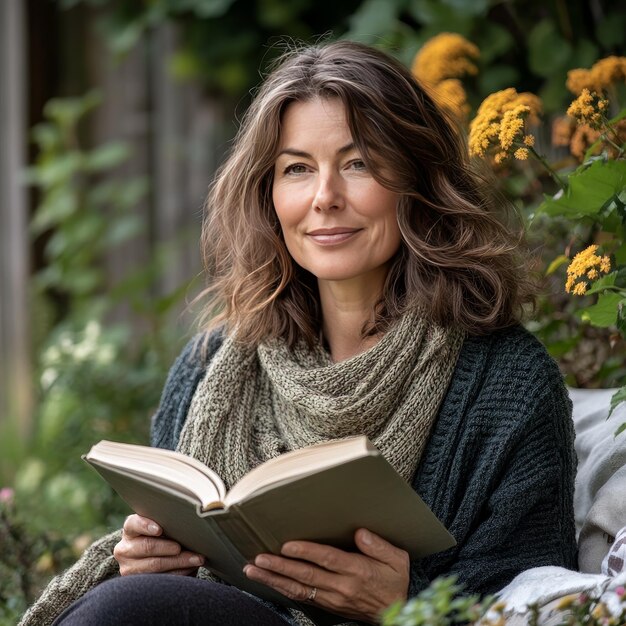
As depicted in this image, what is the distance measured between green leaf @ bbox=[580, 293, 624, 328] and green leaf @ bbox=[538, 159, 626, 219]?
17 centimetres

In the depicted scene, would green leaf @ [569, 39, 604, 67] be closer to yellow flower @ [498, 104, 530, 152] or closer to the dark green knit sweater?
yellow flower @ [498, 104, 530, 152]

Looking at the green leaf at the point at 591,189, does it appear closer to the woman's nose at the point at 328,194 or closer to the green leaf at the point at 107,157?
the woman's nose at the point at 328,194

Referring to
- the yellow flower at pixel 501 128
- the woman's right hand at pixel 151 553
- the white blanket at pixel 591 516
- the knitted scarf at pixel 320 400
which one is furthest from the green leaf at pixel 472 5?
the woman's right hand at pixel 151 553

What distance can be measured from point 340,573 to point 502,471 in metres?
0.38

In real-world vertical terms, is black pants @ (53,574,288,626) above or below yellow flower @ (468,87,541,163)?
below

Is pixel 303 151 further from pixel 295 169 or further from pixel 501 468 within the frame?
pixel 501 468

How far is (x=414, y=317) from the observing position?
199 centimetres

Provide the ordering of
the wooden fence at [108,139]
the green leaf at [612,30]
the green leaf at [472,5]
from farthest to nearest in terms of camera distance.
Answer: the wooden fence at [108,139]
the green leaf at [472,5]
the green leaf at [612,30]

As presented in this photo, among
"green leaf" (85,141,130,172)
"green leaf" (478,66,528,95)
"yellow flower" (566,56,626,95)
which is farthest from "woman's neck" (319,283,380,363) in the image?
"green leaf" (85,141,130,172)

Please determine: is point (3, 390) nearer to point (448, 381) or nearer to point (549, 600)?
point (448, 381)

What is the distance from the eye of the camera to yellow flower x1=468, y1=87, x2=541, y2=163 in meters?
2.00

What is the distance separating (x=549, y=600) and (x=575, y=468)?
1.33 feet

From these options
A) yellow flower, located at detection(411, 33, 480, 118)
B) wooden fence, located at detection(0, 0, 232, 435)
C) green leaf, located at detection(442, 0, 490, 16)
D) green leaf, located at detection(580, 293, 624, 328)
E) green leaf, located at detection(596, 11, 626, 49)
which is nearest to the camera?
green leaf, located at detection(580, 293, 624, 328)

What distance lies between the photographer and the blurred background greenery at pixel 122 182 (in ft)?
10.4
